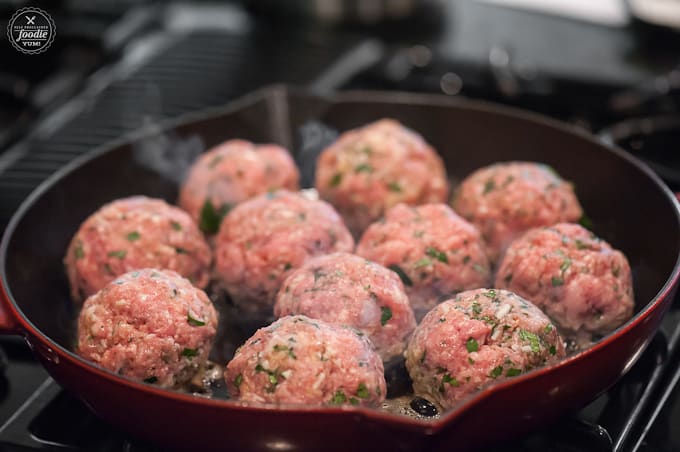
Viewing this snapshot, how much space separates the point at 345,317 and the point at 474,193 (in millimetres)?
635

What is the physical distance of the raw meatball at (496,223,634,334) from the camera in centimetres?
174

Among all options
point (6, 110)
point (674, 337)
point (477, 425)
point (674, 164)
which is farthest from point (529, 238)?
point (6, 110)

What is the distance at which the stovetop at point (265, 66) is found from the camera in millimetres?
2820

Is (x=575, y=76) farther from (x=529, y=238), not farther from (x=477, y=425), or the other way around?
(x=477, y=425)

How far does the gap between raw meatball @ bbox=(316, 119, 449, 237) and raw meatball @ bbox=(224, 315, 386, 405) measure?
0.69m

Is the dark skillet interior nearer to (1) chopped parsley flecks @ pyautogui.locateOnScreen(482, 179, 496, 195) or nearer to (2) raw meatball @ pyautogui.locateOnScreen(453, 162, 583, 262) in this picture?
(2) raw meatball @ pyautogui.locateOnScreen(453, 162, 583, 262)

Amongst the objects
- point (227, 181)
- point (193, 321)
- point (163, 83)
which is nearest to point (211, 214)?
point (227, 181)

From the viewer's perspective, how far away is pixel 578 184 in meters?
2.22

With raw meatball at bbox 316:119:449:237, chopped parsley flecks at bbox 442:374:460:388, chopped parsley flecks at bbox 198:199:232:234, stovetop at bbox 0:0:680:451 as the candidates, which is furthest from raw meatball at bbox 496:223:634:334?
stovetop at bbox 0:0:680:451

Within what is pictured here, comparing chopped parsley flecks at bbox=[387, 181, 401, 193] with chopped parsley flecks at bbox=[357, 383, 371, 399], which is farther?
chopped parsley flecks at bbox=[387, 181, 401, 193]

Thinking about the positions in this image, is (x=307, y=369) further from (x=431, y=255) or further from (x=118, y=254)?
(x=118, y=254)

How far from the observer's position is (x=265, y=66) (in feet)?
10.5

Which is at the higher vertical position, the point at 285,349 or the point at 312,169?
the point at 312,169

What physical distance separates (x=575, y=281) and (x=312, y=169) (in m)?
0.99
